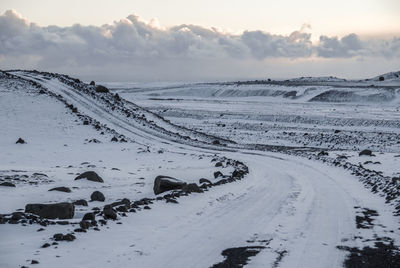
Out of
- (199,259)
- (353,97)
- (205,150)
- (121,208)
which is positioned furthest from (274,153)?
(353,97)

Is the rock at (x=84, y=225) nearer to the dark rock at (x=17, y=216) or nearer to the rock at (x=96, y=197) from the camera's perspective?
the dark rock at (x=17, y=216)

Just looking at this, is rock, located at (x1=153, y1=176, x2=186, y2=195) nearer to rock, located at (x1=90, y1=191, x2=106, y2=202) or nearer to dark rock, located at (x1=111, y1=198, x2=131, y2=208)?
rock, located at (x1=90, y1=191, x2=106, y2=202)

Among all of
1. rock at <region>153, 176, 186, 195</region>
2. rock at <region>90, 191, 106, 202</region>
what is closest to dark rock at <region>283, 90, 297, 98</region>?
rock at <region>153, 176, 186, 195</region>

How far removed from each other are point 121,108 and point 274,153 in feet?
89.3

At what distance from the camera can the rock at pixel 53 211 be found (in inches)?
471

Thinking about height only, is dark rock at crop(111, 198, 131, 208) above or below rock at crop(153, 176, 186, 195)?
above

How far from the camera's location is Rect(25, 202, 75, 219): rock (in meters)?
12.0

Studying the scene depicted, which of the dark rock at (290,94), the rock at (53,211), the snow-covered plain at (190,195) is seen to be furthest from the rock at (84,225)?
the dark rock at (290,94)

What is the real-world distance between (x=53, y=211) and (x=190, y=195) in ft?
19.4

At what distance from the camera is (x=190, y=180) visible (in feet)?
73.6

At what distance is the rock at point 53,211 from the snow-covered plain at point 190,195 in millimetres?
302

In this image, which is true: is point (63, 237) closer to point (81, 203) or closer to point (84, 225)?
point (84, 225)

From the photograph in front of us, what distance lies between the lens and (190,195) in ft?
54.9

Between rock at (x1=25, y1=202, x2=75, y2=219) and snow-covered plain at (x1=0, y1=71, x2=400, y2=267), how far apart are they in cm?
30
